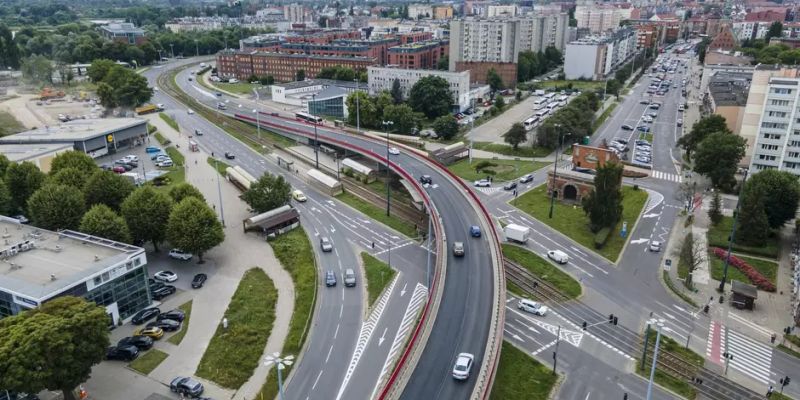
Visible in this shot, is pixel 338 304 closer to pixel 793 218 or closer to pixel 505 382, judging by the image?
pixel 505 382

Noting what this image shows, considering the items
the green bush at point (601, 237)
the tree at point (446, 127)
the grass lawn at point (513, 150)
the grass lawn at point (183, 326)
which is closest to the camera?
the grass lawn at point (183, 326)

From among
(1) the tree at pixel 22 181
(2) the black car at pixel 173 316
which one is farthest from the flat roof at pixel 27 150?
(2) the black car at pixel 173 316

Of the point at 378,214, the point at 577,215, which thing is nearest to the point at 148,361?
the point at 378,214

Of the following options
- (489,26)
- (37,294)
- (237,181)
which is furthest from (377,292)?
(489,26)

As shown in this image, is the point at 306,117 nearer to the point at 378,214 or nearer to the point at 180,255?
the point at 378,214

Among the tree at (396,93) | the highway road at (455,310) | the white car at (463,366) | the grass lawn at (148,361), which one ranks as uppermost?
the tree at (396,93)

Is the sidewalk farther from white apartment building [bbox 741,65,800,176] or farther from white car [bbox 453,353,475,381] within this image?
white apartment building [bbox 741,65,800,176]

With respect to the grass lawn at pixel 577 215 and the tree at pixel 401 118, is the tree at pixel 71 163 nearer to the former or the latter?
the tree at pixel 401 118
